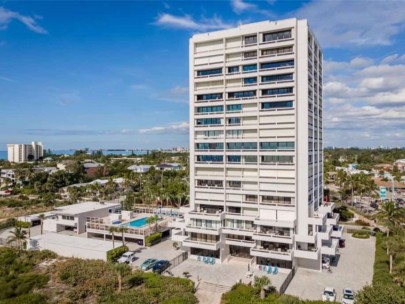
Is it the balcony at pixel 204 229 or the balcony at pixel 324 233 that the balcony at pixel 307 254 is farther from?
the balcony at pixel 204 229

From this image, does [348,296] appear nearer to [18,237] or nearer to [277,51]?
[277,51]

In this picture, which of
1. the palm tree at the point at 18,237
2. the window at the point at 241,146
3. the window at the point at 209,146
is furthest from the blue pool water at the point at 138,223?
the window at the point at 241,146

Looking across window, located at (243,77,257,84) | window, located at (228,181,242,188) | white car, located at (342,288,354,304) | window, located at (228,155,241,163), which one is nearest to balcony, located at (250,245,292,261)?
white car, located at (342,288,354,304)

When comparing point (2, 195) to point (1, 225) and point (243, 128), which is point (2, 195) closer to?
point (1, 225)

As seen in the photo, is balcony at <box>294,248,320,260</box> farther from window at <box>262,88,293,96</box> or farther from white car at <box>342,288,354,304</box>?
window at <box>262,88,293,96</box>

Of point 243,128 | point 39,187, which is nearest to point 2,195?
point 39,187

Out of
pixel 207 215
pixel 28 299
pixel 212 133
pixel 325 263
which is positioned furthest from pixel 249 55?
pixel 28 299
